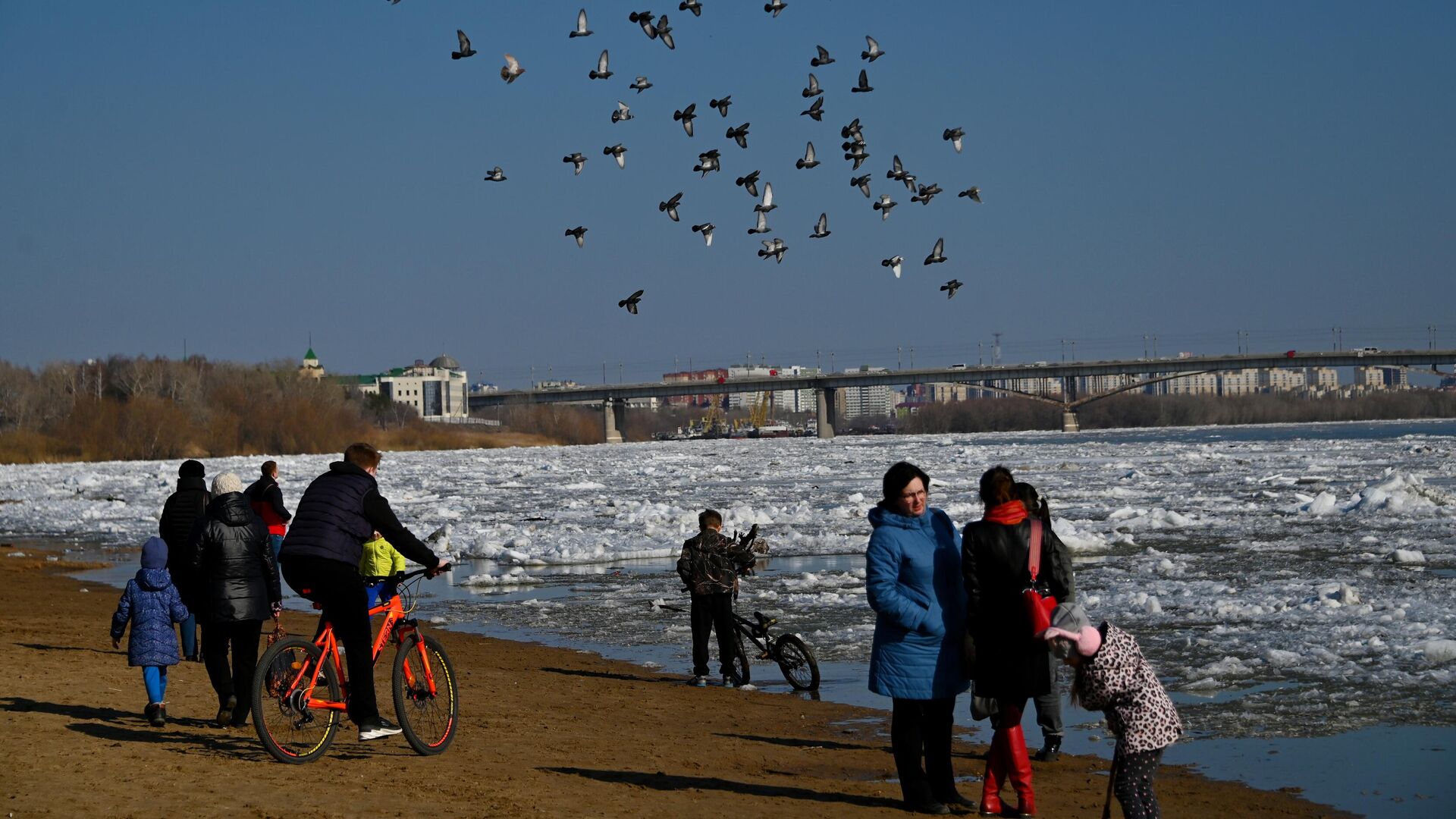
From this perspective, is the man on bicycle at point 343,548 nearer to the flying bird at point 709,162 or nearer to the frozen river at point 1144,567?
the frozen river at point 1144,567

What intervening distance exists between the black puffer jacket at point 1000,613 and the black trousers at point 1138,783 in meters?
0.85

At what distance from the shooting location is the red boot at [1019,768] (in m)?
7.01

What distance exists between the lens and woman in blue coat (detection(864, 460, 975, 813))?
269 inches

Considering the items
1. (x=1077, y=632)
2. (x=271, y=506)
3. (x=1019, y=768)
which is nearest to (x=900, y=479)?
(x=1077, y=632)

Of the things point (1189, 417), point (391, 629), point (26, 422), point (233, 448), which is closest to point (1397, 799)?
point (391, 629)

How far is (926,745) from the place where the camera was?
718 cm

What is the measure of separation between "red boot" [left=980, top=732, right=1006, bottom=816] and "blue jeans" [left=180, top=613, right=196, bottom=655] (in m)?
7.51

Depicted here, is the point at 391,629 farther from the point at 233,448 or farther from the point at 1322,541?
the point at 233,448

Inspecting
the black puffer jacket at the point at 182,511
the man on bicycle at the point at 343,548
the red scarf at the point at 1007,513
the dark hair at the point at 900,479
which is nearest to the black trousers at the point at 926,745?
the red scarf at the point at 1007,513

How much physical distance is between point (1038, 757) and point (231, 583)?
458 cm

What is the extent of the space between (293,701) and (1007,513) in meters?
3.68

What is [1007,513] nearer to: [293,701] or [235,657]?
[293,701]

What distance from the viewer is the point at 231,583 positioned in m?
8.55

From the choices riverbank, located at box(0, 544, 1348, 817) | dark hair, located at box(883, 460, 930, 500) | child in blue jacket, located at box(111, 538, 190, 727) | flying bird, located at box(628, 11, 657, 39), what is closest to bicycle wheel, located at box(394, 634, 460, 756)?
riverbank, located at box(0, 544, 1348, 817)
